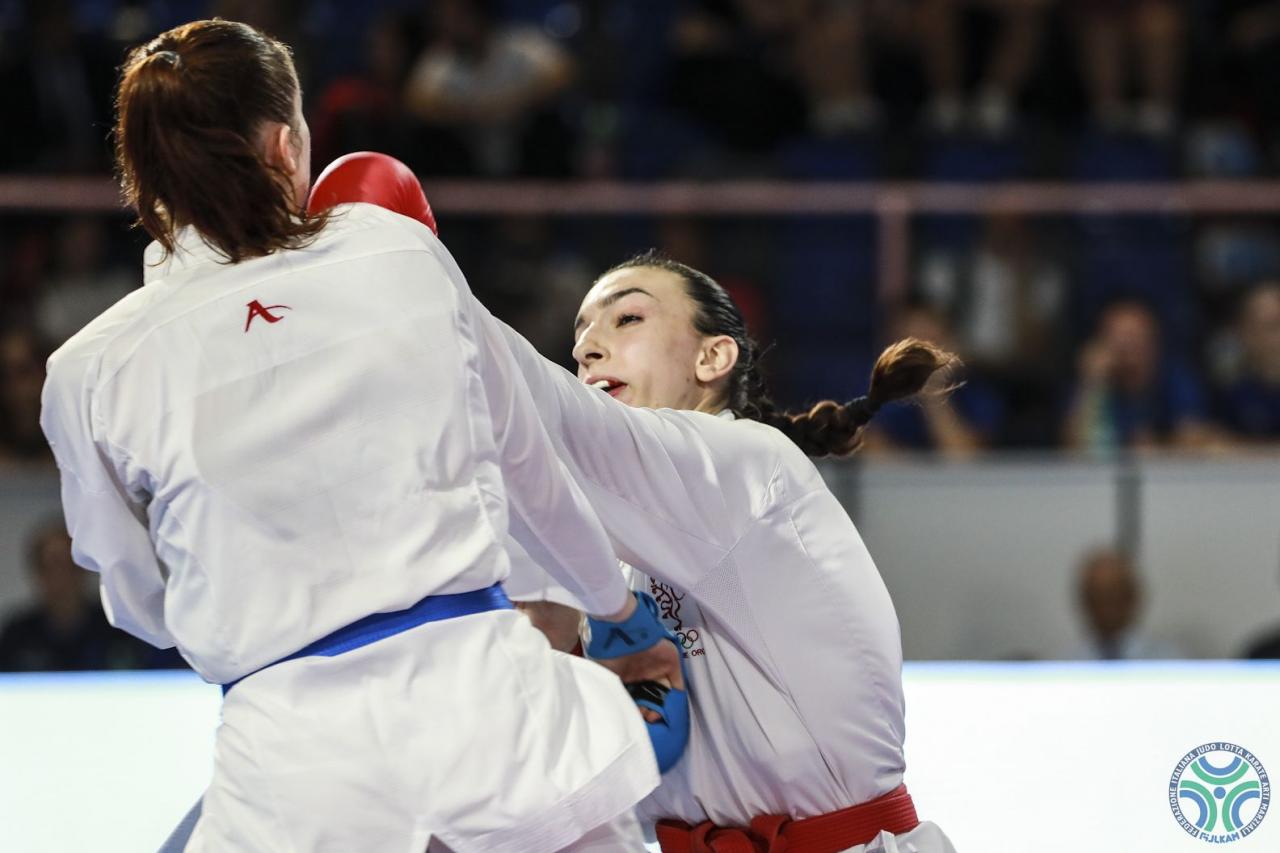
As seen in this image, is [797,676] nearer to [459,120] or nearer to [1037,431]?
[1037,431]

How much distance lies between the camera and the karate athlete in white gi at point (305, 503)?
75.4 inches

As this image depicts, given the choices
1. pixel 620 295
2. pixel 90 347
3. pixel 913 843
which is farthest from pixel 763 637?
pixel 90 347

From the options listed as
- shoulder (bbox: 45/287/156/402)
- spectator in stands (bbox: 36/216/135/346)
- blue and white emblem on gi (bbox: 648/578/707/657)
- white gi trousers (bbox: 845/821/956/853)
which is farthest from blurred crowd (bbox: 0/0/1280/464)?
shoulder (bbox: 45/287/156/402)

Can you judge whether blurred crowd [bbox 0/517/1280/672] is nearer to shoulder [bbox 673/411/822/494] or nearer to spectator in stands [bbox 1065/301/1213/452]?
spectator in stands [bbox 1065/301/1213/452]

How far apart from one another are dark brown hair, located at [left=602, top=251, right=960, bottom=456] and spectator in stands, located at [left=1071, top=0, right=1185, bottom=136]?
181 inches

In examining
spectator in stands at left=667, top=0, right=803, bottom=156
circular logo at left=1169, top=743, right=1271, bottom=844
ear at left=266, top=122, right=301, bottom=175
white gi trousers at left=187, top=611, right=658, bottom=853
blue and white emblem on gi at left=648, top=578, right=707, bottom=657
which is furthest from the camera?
spectator in stands at left=667, top=0, right=803, bottom=156

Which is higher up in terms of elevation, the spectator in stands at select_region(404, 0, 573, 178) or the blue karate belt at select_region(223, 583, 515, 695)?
the spectator in stands at select_region(404, 0, 573, 178)

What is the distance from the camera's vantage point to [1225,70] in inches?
297

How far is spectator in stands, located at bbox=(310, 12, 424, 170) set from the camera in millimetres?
6379

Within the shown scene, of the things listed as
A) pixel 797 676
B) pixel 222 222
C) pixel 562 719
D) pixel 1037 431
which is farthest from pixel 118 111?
pixel 1037 431

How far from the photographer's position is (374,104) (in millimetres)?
6598

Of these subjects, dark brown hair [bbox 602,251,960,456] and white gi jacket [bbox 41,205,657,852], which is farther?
dark brown hair [bbox 602,251,960,456]

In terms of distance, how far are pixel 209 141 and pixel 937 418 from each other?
168 inches

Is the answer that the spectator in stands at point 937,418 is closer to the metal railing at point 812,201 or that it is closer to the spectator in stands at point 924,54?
the metal railing at point 812,201
